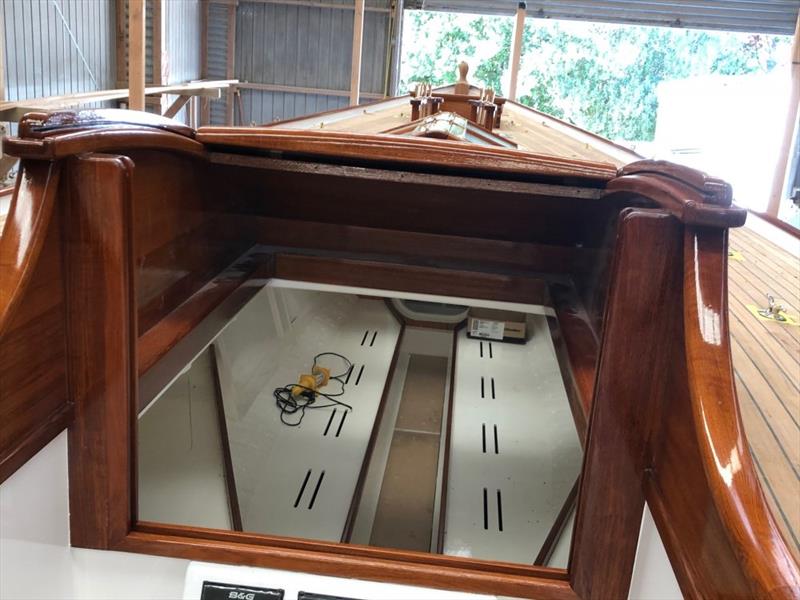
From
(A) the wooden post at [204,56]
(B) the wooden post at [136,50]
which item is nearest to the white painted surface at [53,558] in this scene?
(B) the wooden post at [136,50]

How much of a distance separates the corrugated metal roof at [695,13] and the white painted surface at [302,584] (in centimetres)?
626

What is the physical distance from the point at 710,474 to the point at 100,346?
77 centimetres

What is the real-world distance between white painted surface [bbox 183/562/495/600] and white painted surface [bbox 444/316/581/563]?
0.67m

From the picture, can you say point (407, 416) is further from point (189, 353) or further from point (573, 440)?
point (189, 353)

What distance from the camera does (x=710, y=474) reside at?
0.70 m

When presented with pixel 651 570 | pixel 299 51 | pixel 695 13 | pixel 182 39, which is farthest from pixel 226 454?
pixel 299 51

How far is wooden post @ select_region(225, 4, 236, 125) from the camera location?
26.7ft

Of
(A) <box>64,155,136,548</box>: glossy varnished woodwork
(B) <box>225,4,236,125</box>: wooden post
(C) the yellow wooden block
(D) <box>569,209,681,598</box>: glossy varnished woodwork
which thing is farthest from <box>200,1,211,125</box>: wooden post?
(D) <box>569,209,681,598</box>: glossy varnished woodwork

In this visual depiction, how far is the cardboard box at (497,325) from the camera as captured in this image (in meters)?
3.12

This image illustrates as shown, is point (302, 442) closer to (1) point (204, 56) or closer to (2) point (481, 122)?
(2) point (481, 122)

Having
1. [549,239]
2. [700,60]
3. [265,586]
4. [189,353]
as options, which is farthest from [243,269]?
[700,60]

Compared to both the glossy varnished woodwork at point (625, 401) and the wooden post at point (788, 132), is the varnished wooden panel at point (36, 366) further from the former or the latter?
the wooden post at point (788, 132)

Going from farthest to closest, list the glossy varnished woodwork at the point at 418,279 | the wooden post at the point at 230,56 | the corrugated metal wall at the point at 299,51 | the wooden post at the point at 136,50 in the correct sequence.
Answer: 1. the wooden post at the point at 230,56
2. the corrugated metal wall at the point at 299,51
3. the wooden post at the point at 136,50
4. the glossy varnished woodwork at the point at 418,279

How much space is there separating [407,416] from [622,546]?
1.92 m
